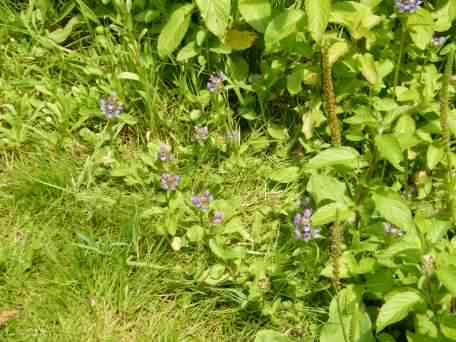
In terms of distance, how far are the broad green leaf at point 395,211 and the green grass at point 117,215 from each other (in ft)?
1.20

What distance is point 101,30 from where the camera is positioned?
9.21ft

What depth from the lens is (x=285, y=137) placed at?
2.73 m

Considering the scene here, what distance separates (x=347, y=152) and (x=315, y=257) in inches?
17.9

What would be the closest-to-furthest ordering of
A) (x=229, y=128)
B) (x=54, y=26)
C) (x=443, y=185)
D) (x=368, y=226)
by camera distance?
(x=368, y=226), (x=443, y=185), (x=229, y=128), (x=54, y=26)

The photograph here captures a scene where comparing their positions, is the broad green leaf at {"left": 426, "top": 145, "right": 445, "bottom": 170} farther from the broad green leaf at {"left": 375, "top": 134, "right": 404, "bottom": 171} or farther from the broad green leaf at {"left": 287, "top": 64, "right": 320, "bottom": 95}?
the broad green leaf at {"left": 287, "top": 64, "right": 320, "bottom": 95}

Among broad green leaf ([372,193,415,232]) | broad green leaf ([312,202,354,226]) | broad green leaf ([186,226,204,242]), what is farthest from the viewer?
broad green leaf ([186,226,204,242])

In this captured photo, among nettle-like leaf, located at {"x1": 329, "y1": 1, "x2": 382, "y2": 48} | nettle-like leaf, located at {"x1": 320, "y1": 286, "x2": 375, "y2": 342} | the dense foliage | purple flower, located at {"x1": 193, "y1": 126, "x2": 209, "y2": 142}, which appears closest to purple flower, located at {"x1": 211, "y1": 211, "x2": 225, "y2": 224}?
the dense foliage

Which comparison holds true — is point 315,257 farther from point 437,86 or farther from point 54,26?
point 54,26

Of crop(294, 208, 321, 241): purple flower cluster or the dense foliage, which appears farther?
crop(294, 208, 321, 241): purple flower cluster

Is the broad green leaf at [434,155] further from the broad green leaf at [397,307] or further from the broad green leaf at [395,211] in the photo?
the broad green leaf at [397,307]

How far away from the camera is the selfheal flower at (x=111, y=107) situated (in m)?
2.67

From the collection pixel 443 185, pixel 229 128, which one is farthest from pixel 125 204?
pixel 443 185

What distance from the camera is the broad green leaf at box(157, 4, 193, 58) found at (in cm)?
260

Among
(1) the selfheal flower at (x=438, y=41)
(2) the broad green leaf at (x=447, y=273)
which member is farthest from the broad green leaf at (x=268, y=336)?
(1) the selfheal flower at (x=438, y=41)
